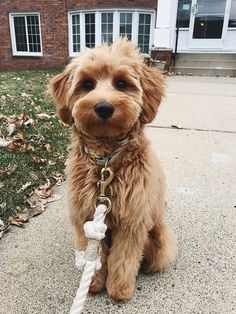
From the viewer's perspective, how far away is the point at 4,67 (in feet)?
52.9

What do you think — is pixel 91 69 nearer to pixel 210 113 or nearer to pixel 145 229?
pixel 145 229

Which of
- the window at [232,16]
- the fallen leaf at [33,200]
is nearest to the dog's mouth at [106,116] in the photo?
the fallen leaf at [33,200]

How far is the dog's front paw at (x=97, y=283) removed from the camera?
83.9 inches

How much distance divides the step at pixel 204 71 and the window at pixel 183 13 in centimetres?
233

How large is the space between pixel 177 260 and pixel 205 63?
40.6 feet

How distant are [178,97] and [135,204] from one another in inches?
264

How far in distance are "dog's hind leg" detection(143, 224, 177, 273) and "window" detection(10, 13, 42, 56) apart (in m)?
14.9

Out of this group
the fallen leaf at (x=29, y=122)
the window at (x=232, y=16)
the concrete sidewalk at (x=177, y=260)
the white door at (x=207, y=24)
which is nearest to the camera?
the concrete sidewalk at (x=177, y=260)

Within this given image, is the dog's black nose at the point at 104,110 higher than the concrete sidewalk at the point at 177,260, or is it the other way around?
the dog's black nose at the point at 104,110

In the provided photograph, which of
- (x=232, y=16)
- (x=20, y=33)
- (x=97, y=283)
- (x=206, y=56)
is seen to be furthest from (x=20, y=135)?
(x=20, y=33)

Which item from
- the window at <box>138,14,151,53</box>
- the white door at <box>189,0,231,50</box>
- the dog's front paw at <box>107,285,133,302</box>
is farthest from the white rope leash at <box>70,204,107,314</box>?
the window at <box>138,14,151,53</box>

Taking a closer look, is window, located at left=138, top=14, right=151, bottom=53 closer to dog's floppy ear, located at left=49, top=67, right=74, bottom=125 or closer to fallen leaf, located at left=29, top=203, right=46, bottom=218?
fallen leaf, located at left=29, top=203, right=46, bottom=218

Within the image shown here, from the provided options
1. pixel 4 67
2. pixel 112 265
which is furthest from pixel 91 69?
pixel 4 67

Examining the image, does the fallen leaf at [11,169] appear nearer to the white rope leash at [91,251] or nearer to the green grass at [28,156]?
the green grass at [28,156]
